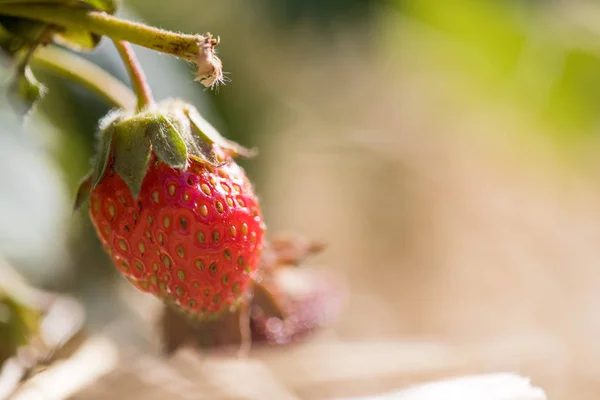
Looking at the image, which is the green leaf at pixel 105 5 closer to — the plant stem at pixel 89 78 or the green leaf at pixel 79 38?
the green leaf at pixel 79 38

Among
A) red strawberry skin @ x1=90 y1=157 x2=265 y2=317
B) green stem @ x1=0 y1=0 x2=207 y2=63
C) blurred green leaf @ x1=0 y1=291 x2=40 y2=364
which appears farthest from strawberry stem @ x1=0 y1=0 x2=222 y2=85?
blurred green leaf @ x1=0 y1=291 x2=40 y2=364

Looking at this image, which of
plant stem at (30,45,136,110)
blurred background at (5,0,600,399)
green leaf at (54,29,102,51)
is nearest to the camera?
green leaf at (54,29,102,51)

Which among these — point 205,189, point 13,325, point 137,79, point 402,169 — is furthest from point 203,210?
point 402,169

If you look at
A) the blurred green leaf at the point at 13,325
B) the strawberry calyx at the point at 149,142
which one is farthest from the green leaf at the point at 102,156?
the blurred green leaf at the point at 13,325

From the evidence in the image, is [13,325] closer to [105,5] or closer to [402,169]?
[105,5]

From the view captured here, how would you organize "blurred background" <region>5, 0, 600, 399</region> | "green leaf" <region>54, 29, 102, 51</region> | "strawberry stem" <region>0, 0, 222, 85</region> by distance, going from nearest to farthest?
"strawberry stem" <region>0, 0, 222, 85</region>
"green leaf" <region>54, 29, 102, 51</region>
"blurred background" <region>5, 0, 600, 399</region>

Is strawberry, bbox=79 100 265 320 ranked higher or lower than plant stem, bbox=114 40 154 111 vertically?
lower

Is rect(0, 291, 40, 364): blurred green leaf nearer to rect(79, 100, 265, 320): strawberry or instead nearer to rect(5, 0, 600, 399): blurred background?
rect(5, 0, 600, 399): blurred background
